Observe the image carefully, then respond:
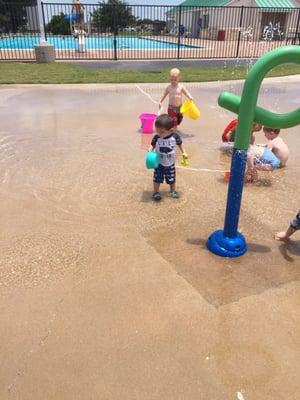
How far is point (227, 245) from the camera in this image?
3098 millimetres

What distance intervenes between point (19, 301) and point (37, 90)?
8.23m

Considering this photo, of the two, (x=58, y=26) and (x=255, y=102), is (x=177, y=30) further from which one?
(x=255, y=102)

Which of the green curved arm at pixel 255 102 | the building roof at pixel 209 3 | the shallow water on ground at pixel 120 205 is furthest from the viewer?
the building roof at pixel 209 3

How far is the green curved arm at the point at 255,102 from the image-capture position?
102 inches

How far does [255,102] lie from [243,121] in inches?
5.9

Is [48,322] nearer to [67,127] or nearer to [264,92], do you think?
[67,127]

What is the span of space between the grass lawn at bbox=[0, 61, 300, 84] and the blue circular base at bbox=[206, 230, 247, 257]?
346 inches

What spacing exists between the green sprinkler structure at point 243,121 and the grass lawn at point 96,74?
8808 mm

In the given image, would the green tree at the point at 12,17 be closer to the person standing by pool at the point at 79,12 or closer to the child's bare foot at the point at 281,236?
the person standing by pool at the point at 79,12

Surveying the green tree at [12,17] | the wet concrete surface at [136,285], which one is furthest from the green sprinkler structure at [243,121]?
the green tree at [12,17]

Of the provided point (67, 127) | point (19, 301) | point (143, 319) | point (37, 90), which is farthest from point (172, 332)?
point (37, 90)

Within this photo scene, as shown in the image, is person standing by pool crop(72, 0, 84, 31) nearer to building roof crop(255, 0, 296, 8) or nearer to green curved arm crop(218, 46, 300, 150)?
green curved arm crop(218, 46, 300, 150)

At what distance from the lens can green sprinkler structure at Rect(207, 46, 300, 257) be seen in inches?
103

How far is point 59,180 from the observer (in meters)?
4.50
